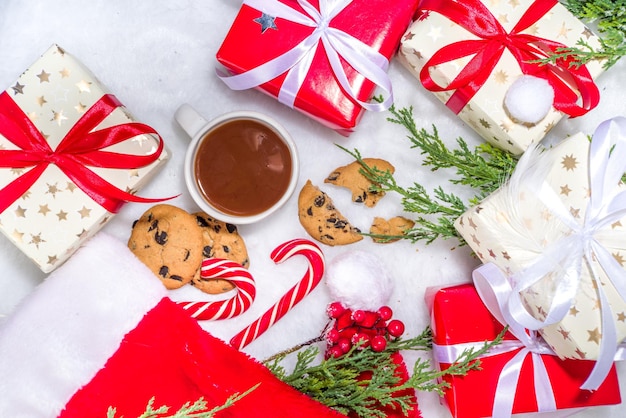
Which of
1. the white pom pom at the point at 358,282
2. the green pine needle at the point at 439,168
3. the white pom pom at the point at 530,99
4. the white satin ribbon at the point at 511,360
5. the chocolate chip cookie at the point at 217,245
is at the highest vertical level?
the white pom pom at the point at 530,99

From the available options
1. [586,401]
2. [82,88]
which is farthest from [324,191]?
[586,401]

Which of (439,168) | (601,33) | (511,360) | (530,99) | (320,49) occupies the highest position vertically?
(601,33)

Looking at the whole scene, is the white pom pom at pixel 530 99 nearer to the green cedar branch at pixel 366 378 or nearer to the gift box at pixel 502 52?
the gift box at pixel 502 52

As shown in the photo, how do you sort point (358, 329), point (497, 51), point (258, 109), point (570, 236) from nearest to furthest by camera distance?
point (570, 236), point (497, 51), point (358, 329), point (258, 109)

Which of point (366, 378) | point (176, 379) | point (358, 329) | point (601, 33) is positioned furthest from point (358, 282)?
point (601, 33)

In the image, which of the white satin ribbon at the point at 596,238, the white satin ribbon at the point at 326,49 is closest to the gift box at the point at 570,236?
the white satin ribbon at the point at 596,238

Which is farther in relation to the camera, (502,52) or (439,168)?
(439,168)

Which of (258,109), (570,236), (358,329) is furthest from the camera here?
(258,109)

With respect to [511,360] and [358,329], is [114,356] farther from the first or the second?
[511,360]

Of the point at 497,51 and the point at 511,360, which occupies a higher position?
the point at 497,51
